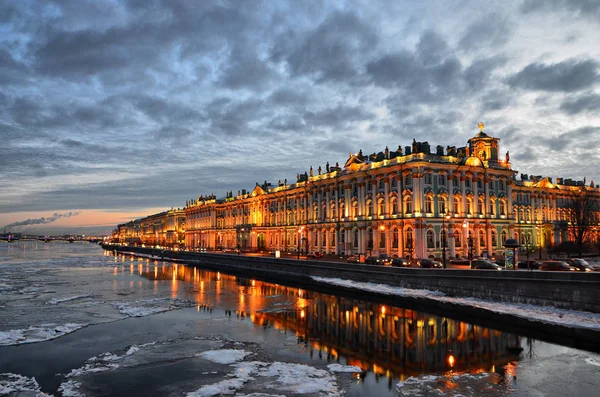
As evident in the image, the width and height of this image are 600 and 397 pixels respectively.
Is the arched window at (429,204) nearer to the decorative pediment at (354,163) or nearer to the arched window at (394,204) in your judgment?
the arched window at (394,204)

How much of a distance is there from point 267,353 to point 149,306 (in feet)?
56.3

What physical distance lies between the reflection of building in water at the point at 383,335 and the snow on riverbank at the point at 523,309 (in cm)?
295

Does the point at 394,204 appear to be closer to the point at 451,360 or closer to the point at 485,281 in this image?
the point at 485,281

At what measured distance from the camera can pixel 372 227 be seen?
65188 mm

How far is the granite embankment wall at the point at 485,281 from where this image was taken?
28.1 m

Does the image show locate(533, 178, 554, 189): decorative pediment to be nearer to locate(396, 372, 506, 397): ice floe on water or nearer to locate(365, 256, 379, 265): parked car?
locate(365, 256, 379, 265): parked car

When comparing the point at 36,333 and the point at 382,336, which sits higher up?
the point at 36,333

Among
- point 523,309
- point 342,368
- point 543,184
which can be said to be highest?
point 543,184

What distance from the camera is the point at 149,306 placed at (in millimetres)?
35469

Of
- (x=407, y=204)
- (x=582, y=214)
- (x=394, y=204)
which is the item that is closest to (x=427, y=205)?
(x=407, y=204)

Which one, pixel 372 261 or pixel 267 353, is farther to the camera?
pixel 372 261

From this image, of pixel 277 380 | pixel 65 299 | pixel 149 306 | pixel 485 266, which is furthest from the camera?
pixel 485 266

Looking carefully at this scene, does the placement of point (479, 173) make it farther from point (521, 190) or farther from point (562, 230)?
point (562, 230)

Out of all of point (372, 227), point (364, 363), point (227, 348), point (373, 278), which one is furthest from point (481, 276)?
point (372, 227)
